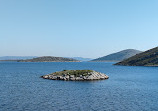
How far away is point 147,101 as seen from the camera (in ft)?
163

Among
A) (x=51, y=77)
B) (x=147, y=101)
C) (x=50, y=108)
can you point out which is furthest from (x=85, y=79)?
(x=50, y=108)

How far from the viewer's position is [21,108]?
42062mm

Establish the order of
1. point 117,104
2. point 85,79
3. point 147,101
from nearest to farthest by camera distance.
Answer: point 117,104 → point 147,101 → point 85,79

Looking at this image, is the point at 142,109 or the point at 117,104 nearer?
the point at 142,109

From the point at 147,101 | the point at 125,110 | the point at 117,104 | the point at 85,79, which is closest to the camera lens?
the point at 125,110

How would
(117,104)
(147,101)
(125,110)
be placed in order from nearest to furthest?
(125,110), (117,104), (147,101)

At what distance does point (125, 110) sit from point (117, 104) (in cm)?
508

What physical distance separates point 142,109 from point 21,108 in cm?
2705

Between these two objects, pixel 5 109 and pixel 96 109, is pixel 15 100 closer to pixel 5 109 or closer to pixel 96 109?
pixel 5 109

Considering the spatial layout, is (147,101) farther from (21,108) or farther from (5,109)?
(5,109)

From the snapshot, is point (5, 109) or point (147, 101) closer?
point (5, 109)

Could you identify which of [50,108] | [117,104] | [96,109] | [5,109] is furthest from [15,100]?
[117,104]

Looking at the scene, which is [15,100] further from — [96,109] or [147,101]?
[147,101]

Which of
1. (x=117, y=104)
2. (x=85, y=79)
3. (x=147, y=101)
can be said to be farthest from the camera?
(x=85, y=79)
